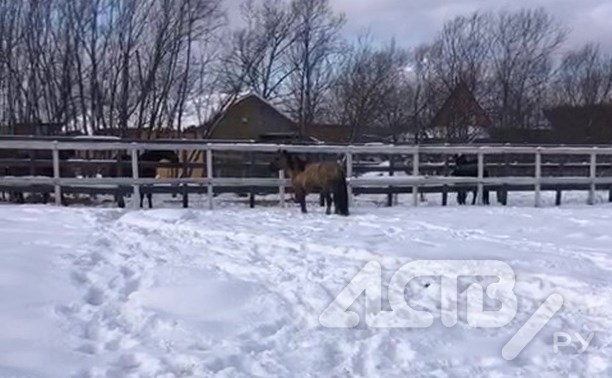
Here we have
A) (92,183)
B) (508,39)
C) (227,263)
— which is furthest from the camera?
(508,39)

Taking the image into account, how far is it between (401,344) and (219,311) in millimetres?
1351

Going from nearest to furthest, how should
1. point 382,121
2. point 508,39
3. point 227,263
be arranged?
1. point 227,263
2. point 382,121
3. point 508,39

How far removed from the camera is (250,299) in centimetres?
568

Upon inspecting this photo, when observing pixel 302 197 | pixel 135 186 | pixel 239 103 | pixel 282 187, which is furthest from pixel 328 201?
pixel 239 103

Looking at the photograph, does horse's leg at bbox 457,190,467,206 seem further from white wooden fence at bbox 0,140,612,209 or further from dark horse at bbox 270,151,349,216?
dark horse at bbox 270,151,349,216

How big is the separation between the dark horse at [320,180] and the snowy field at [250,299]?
1815 mm

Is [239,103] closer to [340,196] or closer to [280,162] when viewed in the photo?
[280,162]

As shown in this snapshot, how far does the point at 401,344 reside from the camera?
489cm

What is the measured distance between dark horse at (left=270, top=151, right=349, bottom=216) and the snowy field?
1815 millimetres

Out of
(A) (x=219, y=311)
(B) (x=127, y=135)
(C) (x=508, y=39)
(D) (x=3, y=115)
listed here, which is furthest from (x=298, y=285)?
(C) (x=508, y=39)

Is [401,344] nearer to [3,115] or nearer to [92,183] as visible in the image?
[92,183]

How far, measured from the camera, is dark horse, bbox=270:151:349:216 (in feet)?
37.3

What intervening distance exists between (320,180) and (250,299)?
235 inches

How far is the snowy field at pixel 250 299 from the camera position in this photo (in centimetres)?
445
